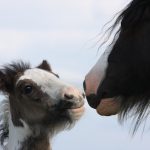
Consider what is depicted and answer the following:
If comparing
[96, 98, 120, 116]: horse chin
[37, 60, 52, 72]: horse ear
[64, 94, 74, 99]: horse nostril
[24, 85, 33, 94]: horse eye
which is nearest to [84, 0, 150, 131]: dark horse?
[96, 98, 120, 116]: horse chin

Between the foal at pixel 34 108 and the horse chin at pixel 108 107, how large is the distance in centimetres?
376

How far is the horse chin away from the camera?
4.03 m

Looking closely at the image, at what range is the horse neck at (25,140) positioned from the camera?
8.32 m

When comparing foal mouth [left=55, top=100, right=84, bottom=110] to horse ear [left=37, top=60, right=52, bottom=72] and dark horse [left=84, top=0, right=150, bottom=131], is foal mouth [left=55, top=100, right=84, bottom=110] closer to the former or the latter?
horse ear [left=37, top=60, right=52, bottom=72]

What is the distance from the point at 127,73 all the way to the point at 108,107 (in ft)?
0.78

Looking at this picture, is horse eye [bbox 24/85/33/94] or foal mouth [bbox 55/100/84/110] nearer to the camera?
foal mouth [bbox 55/100/84/110]

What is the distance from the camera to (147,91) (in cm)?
404

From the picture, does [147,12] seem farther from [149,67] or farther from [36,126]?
[36,126]

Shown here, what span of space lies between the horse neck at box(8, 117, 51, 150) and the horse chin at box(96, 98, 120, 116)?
14.1 feet

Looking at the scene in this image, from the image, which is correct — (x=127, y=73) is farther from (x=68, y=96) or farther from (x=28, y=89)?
(x=28, y=89)

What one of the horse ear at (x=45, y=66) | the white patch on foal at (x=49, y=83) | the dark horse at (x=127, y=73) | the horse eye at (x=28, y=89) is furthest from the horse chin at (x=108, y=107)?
the horse ear at (x=45, y=66)

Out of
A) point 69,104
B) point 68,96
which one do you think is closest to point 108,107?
point 68,96

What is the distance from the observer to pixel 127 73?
406 centimetres

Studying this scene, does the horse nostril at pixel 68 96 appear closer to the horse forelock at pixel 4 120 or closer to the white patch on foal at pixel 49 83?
the white patch on foal at pixel 49 83
